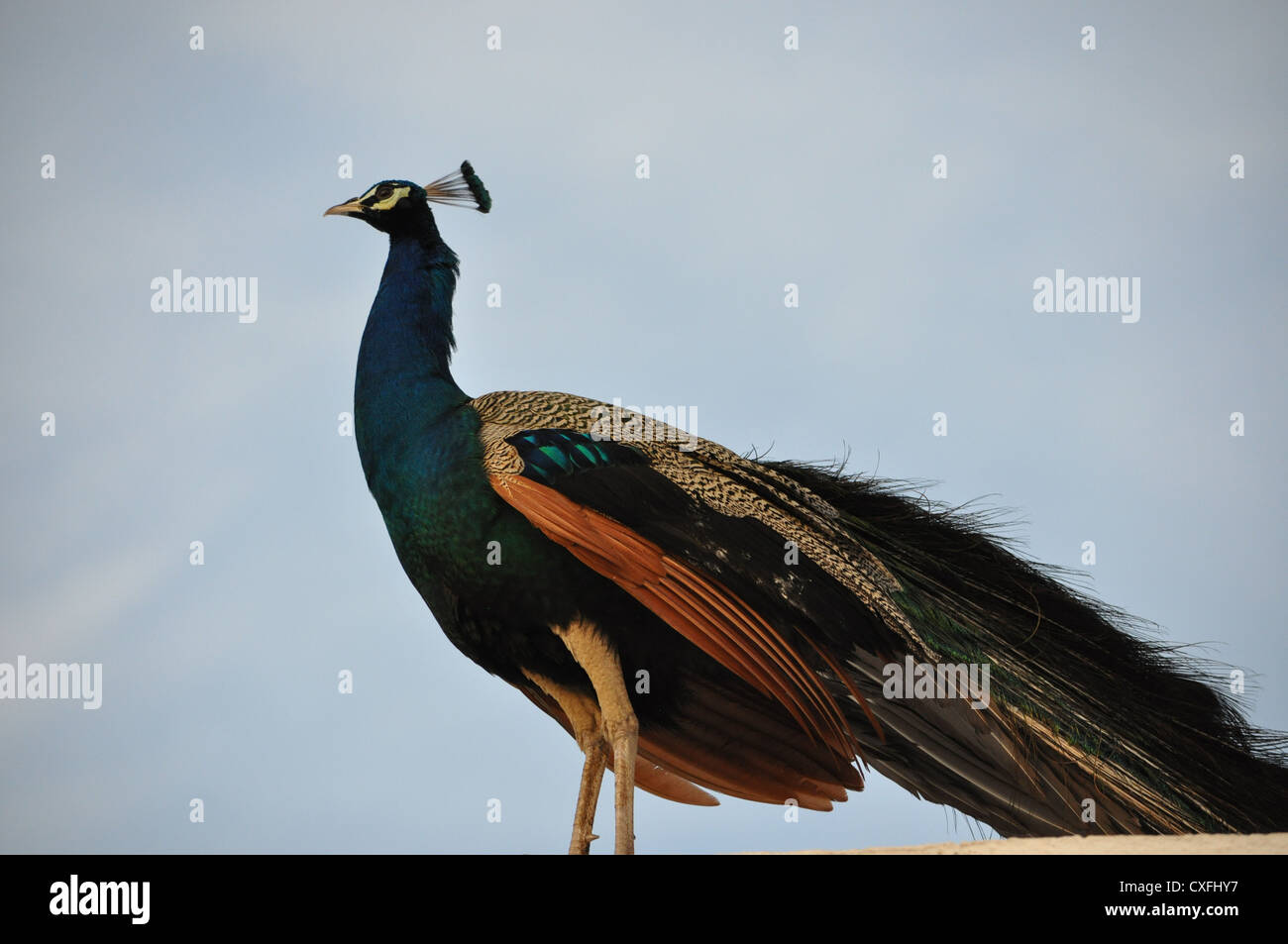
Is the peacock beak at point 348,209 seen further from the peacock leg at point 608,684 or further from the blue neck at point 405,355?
the peacock leg at point 608,684

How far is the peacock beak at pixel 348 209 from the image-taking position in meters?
8.25

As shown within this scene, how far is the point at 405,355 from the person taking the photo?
7641mm

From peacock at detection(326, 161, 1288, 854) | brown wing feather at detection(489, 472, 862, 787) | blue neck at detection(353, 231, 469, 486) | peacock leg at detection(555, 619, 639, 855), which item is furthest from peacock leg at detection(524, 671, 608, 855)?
blue neck at detection(353, 231, 469, 486)

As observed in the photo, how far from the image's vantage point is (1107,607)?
25.2ft

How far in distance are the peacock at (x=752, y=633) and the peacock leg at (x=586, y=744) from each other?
0.01 metres

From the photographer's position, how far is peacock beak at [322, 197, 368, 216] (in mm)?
8250

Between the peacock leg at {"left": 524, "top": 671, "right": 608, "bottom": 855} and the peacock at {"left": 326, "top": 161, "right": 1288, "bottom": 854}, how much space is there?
0.04ft

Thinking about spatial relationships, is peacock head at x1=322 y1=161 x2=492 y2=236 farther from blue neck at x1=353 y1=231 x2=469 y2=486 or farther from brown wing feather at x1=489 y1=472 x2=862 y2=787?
brown wing feather at x1=489 y1=472 x2=862 y2=787

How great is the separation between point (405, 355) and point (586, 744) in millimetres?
2366

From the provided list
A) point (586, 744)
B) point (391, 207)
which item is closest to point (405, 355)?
point (391, 207)

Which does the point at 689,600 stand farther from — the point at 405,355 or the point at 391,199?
the point at 391,199

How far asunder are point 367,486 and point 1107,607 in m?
4.14

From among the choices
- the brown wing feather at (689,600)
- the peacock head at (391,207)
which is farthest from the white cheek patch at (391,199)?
the brown wing feather at (689,600)
